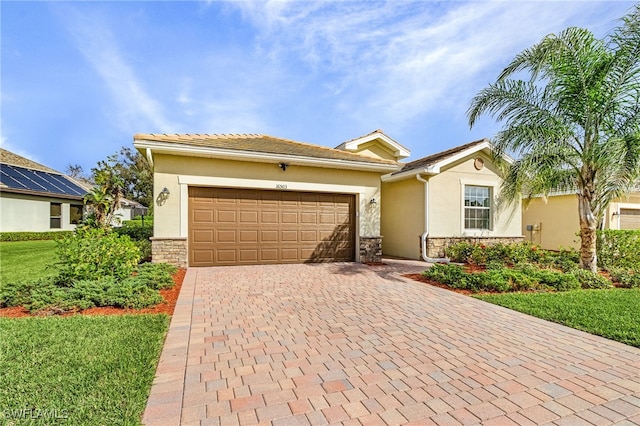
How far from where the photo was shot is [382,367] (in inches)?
132

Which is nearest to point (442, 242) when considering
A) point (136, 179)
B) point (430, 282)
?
point (430, 282)

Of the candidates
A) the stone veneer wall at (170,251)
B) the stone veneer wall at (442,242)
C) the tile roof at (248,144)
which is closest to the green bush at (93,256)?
the stone veneer wall at (170,251)

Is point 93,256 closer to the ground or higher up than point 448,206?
closer to the ground

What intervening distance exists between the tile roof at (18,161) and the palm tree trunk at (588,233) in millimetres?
30734

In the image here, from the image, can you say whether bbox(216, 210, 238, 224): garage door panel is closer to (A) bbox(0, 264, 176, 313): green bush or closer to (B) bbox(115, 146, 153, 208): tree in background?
(A) bbox(0, 264, 176, 313): green bush

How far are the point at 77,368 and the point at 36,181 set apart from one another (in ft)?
82.0

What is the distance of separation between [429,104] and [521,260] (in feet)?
24.4

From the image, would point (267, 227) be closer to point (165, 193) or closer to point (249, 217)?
point (249, 217)

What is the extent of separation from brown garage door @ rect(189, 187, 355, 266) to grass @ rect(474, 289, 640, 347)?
5697 millimetres

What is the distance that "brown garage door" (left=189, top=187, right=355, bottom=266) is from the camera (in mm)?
9719

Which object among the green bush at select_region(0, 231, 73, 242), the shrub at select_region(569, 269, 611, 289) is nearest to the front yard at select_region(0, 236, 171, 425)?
the shrub at select_region(569, 269, 611, 289)

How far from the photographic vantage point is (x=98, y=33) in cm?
828

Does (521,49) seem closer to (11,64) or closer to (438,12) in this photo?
(438,12)

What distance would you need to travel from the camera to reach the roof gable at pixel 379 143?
15.4m
